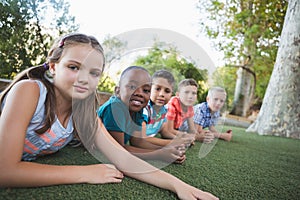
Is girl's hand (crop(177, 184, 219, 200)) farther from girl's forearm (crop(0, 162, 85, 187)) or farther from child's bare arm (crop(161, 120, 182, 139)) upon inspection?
child's bare arm (crop(161, 120, 182, 139))

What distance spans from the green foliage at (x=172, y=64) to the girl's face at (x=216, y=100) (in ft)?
0.16

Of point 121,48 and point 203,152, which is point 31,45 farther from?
point 203,152

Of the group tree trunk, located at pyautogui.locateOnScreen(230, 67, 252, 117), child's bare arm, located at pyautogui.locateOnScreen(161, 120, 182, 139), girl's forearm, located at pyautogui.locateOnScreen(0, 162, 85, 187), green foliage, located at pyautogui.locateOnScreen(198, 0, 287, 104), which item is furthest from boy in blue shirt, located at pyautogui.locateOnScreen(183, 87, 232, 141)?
tree trunk, located at pyautogui.locateOnScreen(230, 67, 252, 117)

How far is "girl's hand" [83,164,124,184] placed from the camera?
82 centimetres

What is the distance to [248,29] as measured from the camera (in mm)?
6289

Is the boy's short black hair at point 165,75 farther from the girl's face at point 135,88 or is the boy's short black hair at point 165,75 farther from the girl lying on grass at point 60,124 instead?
the girl lying on grass at point 60,124

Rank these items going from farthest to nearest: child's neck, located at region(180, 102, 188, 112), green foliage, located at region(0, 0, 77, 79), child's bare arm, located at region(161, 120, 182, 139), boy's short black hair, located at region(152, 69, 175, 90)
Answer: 1. green foliage, located at region(0, 0, 77, 79)
2. child's bare arm, located at region(161, 120, 182, 139)
3. child's neck, located at region(180, 102, 188, 112)
4. boy's short black hair, located at region(152, 69, 175, 90)

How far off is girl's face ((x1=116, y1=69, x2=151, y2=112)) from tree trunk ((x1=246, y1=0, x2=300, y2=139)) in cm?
→ 344

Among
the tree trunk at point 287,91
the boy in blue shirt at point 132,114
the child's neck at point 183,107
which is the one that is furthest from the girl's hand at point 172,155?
the tree trunk at point 287,91

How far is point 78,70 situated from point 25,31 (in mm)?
1872

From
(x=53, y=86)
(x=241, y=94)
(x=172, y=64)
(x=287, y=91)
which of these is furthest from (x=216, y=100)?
(x=241, y=94)

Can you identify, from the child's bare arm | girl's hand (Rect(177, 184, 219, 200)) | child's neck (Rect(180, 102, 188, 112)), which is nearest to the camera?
girl's hand (Rect(177, 184, 219, 200))

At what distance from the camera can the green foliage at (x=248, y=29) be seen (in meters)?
6.23

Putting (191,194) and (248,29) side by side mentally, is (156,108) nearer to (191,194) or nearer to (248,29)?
(191,194)
